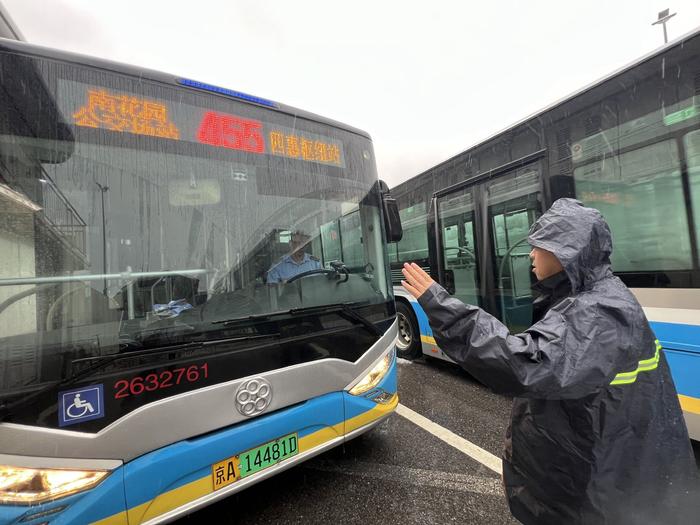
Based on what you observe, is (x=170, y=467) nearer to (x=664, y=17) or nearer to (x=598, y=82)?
(x=598, y=82)

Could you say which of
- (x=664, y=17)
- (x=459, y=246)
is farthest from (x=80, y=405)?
(x=664, y=17)

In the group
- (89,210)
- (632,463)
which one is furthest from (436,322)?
(89,210)

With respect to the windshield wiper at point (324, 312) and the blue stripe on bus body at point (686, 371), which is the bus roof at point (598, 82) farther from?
the windshield wiper at point (324, 312)

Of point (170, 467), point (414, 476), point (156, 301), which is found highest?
point (156, 301)

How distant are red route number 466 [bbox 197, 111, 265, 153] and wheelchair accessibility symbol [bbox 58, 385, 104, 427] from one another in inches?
54.9

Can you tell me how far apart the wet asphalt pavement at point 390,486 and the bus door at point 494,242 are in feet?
4.09

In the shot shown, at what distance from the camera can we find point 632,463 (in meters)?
1.07

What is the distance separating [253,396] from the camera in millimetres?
1847

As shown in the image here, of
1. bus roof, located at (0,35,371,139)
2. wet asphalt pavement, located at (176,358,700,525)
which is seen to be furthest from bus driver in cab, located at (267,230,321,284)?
wet asphalt pavement, located at (176,358,700,525)

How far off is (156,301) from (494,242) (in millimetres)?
3507

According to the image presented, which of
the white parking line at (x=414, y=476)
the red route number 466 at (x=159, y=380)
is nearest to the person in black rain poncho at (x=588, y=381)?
the red route number 466 at (x=159, y=380)

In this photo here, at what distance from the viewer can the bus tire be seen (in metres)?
5.23

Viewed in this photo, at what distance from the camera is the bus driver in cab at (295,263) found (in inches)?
83.7

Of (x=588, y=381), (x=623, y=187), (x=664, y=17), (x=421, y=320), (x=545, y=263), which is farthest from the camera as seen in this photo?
(x=664, y=17)
